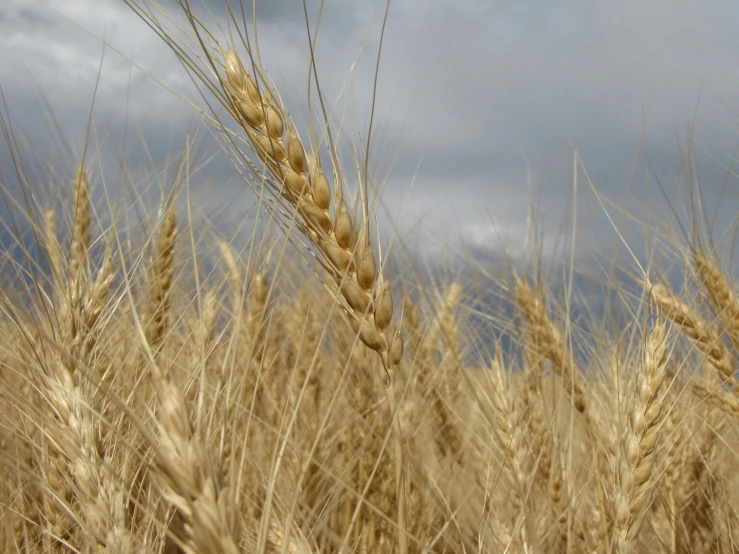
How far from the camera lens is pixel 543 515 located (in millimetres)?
1965

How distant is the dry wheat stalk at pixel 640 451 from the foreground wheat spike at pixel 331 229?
0.62m

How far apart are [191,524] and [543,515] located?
150cm

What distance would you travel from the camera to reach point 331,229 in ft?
3.89

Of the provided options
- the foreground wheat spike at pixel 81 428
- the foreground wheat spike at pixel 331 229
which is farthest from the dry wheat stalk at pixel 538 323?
the foreground wheat spike at pixel 81 428

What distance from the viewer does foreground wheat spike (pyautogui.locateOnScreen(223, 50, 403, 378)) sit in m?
1.16

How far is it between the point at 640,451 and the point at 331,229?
861 millimetres

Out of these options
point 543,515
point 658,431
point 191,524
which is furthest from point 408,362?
point 191,524

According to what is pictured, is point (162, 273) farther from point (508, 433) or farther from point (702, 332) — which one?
point (702, 332)

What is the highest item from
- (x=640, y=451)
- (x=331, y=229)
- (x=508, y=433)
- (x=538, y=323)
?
(x=331, y=229)

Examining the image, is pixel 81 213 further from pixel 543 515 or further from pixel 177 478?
pixel 543 515

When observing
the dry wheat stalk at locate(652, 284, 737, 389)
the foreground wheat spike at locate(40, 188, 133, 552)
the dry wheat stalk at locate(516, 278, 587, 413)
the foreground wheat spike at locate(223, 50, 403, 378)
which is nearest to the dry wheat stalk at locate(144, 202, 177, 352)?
the foreground wheat spike at locate(40, 188, 133, 552)

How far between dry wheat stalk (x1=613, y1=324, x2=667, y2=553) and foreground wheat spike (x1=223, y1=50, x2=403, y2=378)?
2.05 feet

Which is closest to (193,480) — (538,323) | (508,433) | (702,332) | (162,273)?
(508,433)

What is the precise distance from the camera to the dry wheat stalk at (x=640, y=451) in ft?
4.29
